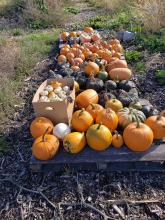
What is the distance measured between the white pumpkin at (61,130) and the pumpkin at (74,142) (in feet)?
0.50

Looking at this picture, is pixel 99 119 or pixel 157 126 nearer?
pixel 157 126

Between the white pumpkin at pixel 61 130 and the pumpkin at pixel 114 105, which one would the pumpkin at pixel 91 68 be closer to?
the pumpkin at pixel 114 105

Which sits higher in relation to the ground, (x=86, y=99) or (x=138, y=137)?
(x=138, y=137)

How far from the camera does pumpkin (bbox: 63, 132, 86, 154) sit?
12.3 feet

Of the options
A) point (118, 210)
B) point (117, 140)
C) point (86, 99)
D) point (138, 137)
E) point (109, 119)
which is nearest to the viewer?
point (118, 210)

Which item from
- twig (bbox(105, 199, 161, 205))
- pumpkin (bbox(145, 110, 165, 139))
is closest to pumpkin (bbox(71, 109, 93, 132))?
pumpkin (bbox(145, 110, 165, 139))

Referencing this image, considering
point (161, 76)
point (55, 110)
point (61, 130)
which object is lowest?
point (161, 76)

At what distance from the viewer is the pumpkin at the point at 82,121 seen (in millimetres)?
4023

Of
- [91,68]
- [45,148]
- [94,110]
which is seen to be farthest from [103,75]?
[45,148]

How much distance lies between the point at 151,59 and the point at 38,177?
3.86m

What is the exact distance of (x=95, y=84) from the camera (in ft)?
17.1

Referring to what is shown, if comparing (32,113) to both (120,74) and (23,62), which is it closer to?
(120,74)

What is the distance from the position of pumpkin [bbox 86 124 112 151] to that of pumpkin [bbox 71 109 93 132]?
0.62 feet

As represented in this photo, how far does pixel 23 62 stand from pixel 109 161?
3837 millimetres
